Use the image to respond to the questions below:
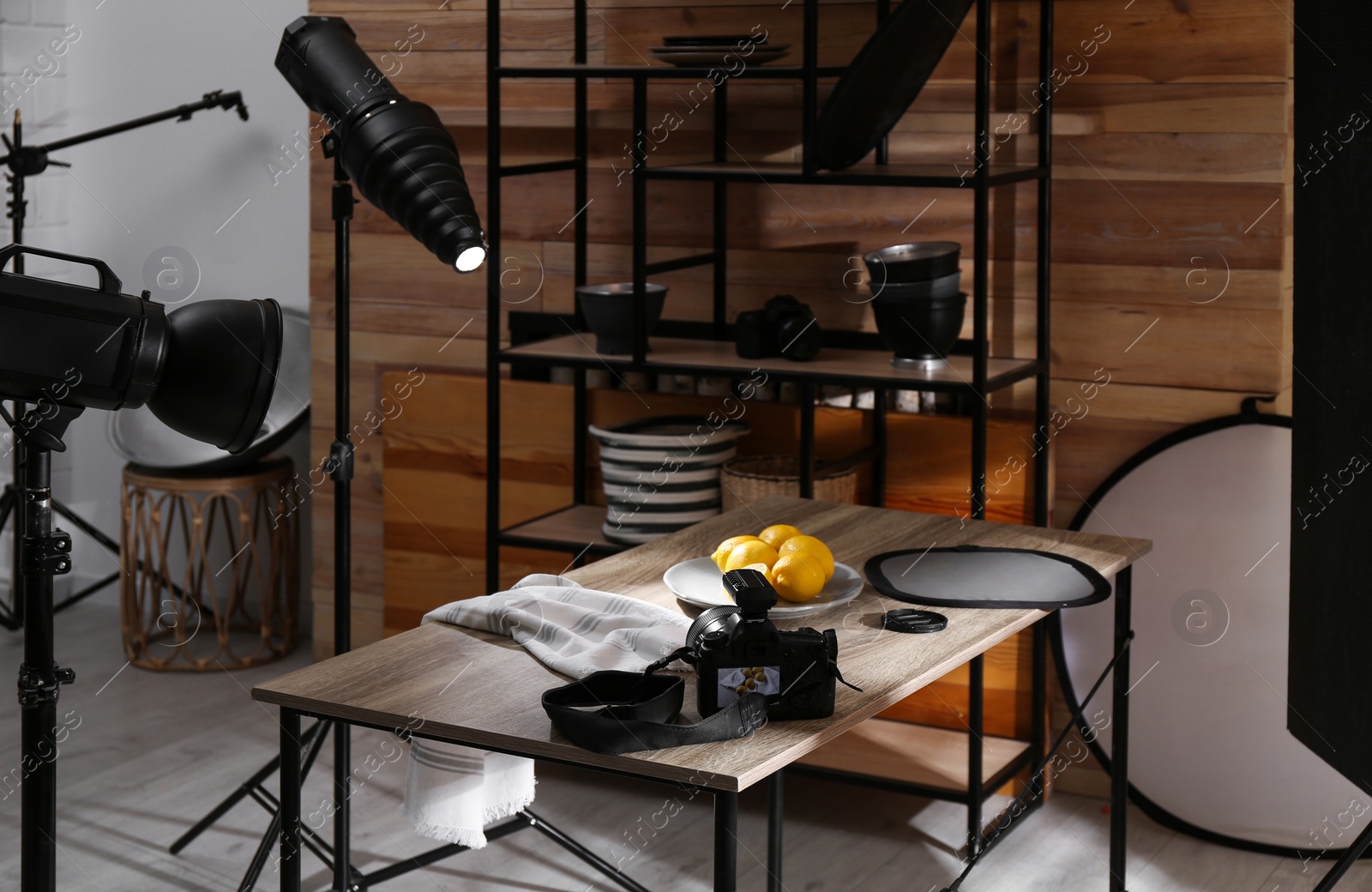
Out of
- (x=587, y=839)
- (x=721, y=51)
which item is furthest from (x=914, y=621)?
(x=721, y=51)

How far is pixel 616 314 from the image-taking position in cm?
319

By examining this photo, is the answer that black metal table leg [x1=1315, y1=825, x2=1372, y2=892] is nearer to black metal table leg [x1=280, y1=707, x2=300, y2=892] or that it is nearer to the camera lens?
the camera lens

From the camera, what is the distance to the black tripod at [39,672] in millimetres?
1859

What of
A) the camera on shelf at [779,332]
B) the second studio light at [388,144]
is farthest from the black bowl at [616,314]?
the second studio light at [388,144]

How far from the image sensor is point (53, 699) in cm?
190

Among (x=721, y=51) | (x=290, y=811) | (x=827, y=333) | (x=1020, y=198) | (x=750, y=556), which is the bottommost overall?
(x=290, y=811)

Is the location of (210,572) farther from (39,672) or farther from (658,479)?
(39,672)

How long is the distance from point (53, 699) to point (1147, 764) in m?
2.20


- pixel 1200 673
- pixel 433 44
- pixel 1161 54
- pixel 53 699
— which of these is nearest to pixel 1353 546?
pixel 1200 673

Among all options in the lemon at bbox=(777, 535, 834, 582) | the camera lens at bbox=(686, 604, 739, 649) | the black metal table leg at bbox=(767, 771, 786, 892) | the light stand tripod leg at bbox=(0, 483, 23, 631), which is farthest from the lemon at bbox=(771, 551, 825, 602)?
the light stand tripod leg at bbox=(0, 483, 23, 631)

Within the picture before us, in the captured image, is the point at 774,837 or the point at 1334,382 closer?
the point at 1334,382

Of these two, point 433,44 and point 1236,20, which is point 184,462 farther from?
point 1236,20

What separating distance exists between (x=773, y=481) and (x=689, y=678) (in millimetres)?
1308

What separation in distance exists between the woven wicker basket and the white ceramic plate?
0.82 metres
